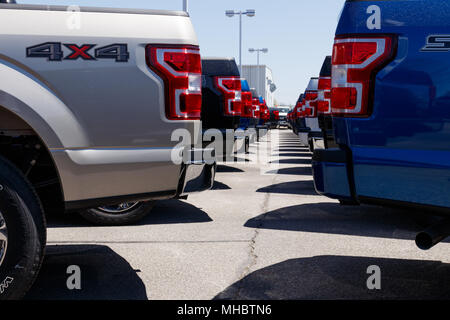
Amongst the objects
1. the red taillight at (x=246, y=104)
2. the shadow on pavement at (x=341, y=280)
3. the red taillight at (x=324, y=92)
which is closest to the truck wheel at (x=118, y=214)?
the shadow on pavement at (x=341, y=280)

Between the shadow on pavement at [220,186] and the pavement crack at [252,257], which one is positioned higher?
the pavement crack at [252,257]

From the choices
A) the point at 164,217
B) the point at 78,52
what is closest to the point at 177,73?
the point at 78,52

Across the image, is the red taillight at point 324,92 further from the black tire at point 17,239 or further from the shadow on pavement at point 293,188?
the black tire at point 17,239

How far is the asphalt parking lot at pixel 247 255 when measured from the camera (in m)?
3.58

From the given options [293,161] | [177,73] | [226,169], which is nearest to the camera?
[177,73]

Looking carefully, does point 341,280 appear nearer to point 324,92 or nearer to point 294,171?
point 324,92

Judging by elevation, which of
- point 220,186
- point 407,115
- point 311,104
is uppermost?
point 407,115

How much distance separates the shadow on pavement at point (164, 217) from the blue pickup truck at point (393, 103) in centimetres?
333

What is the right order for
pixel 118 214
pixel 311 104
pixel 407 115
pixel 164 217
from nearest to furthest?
1. pixel 407 115
2. pixel 118 214
3. pixel 164 217
4. pixel 311 104

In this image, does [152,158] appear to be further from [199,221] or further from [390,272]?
[199,221]

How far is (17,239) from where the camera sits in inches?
112

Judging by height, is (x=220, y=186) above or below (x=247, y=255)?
below

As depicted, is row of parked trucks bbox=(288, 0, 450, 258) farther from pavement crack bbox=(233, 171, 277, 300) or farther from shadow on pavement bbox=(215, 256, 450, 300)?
pavement crack bbox=(233, 171, 277, 300)

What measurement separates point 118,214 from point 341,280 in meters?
2.76
